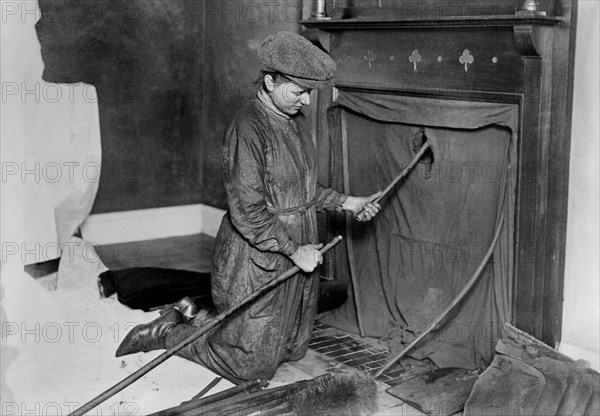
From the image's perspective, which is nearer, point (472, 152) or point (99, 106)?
point (472, 152)

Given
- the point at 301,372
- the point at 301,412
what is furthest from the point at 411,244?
the point at 301,412

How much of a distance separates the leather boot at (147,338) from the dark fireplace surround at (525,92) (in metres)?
1.87

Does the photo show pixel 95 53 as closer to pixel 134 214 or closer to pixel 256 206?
pixel 134 214

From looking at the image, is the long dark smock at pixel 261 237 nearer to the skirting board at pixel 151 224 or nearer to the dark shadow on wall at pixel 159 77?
the dark shadow on wall at pixel 159 77

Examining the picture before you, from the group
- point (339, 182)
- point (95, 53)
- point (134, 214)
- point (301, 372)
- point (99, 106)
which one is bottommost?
point (301, 372)

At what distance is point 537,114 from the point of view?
394cm

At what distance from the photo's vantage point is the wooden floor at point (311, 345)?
435cm

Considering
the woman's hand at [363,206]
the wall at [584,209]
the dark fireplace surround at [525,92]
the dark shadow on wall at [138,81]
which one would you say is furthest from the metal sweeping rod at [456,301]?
the dark shadow on wall at [138,81]

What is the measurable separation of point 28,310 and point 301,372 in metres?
1.79

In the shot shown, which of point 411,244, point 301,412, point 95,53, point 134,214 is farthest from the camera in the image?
point 134,214

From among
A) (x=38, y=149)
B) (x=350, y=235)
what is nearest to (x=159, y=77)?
(x=38, y=149)

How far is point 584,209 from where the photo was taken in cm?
405

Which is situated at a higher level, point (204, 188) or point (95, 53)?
point (95, 53)

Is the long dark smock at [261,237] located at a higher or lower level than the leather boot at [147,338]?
higher
